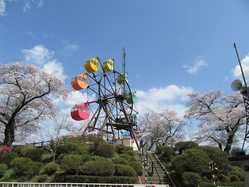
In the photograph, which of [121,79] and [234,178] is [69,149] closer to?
[234,178]

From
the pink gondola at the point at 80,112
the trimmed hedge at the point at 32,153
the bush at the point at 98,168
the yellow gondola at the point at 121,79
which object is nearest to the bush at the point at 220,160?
the bush at the point at 98,168

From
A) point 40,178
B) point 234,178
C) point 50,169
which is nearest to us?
point 40,178

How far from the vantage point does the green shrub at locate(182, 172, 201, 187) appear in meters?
17.2

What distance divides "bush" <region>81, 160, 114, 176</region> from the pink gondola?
397 inches

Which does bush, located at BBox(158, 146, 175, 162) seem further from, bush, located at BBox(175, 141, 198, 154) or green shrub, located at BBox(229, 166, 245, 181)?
green shrub, located at BBox(229, 166, 245, 181)

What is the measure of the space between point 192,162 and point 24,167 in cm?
980

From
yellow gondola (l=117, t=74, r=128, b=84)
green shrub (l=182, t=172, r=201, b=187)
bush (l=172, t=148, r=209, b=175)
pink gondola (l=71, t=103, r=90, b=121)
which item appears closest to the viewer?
green shrub (l=182, t=172, r=201, b=187)

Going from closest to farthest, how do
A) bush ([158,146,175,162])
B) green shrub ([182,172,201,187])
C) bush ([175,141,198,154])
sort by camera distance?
green shrub ([182,172,201,187])
bush ([175,141,198,154])
bush ([158,146,175,162])

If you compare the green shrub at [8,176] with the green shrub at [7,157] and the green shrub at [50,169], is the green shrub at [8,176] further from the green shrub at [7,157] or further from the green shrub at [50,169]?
the green shrub at [50,169]

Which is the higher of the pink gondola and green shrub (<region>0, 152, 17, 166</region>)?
the pink gondola

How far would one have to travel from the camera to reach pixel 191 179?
1734 centimetres

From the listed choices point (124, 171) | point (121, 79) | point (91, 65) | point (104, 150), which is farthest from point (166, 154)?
point (91, 65)

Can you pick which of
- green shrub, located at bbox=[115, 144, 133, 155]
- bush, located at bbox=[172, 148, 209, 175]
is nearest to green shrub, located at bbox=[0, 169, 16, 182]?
green shrub, located at bbox=[115, 144, 133, 155]

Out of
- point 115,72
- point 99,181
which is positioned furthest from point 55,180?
point 115,72
